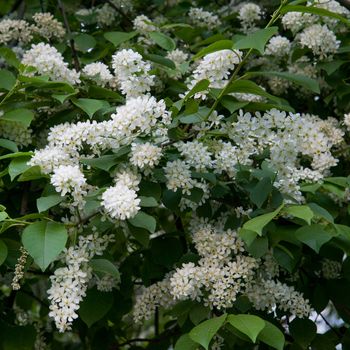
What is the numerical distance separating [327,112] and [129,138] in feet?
5.25

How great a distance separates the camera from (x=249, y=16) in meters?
4.11

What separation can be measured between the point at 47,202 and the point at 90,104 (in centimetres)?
63

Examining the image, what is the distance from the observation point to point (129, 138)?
2.66 metres

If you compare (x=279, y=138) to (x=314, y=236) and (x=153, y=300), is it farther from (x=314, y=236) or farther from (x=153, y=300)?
(x=153, y=300)

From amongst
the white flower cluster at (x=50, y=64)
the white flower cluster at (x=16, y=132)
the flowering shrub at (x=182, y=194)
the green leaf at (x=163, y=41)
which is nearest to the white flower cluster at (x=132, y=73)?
the flowering shrub at (x=182, y=194)

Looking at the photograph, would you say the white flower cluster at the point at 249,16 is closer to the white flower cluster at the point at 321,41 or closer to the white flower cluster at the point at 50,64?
the white flower cluster at the point at 321,41

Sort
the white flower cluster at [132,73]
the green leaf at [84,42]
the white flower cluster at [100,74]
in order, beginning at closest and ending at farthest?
the white flower cluster at [132,73], the white flower cluster at [100,74], the green leaf at [84,42]

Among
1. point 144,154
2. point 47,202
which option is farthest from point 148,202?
point 47,202

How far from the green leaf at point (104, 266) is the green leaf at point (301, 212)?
57cm

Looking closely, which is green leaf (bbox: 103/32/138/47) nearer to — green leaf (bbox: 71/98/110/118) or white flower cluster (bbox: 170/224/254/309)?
green leaf (bbox: 71/98/110/118)

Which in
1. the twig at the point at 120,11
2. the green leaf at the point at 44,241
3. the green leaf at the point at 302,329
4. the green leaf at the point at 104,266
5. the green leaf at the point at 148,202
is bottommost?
the green leaf at the point at 302,329

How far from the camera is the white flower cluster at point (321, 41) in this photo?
143 inches

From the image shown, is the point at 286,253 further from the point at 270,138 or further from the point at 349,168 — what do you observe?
the point at 349,168

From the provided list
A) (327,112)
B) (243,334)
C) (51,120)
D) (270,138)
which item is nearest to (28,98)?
(51,120)
